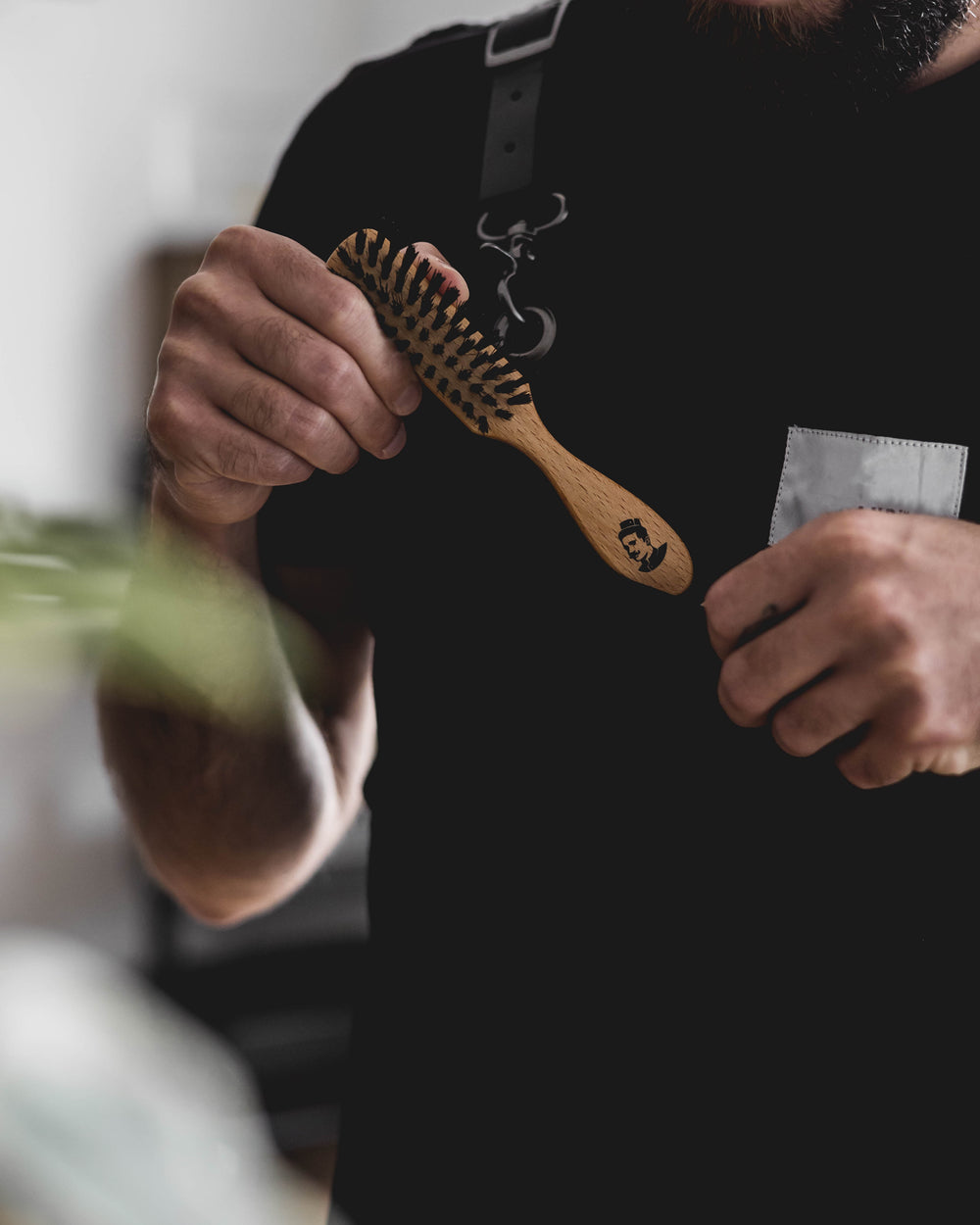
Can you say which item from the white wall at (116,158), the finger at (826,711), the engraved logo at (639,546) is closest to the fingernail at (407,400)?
Answer: the engraved logo at (639,546)

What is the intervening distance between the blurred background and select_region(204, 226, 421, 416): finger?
141 cm

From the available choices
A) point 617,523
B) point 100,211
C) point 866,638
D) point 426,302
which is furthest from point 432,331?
point 100,211

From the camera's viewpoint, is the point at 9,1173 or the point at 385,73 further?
the point at 385,73

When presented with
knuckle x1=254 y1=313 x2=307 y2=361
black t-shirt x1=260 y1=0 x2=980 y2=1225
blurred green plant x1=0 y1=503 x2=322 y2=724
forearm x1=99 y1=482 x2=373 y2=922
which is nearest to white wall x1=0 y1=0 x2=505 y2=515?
forearm x1=99 y1=482 x2=373 y2=922

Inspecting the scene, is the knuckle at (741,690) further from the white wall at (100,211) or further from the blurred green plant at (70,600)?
the white wall at (100,211)

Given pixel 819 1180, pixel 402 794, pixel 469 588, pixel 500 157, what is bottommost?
pixel 819 1180

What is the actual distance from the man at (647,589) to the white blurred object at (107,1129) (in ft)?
0.94

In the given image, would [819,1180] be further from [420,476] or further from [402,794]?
[420,476]

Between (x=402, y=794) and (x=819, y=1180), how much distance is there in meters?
0.31

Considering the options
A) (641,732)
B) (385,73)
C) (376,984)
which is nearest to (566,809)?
(641,732)

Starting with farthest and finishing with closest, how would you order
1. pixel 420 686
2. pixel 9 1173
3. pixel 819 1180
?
pixel 420 686, pixel 819 1180, pixel 9 1173

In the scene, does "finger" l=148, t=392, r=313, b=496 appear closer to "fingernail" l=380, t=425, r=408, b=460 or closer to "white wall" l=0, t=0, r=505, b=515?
"fingernail" l=380, t=425, r=408, b=460

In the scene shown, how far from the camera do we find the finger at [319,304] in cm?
47

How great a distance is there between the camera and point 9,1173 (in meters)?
0.20
